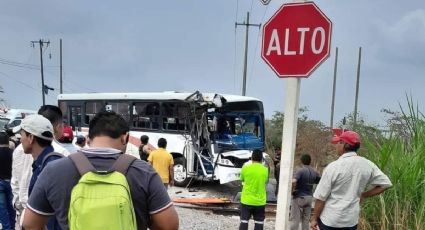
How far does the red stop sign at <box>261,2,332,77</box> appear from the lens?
3.48 m

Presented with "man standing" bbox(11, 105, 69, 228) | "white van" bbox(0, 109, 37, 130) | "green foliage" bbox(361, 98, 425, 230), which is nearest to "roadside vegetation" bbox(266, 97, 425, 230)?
"green foliage" bbox(361, 98, 425, 230)

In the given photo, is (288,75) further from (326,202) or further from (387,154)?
(387,154)

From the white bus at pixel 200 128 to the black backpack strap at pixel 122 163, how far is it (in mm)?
11450

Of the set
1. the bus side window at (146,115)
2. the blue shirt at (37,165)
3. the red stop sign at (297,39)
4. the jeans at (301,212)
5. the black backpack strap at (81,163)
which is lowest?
the jeans at (301,212)

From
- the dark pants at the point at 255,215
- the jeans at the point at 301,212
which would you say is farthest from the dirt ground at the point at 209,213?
the dark pants at the point at 255,215

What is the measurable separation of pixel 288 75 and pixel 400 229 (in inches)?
107

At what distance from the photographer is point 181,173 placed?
1487cm

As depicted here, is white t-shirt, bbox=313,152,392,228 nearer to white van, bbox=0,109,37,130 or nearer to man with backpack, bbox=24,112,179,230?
man with backpack, bbox=24,112,179,230

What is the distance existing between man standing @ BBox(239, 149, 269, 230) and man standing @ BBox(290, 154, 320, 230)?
0.82m

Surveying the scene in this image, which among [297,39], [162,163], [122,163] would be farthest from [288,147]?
[162,163]

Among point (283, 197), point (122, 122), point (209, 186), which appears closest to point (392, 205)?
point (283, 197)

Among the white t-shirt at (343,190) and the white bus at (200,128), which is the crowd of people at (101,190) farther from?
the white bus at (200,128)

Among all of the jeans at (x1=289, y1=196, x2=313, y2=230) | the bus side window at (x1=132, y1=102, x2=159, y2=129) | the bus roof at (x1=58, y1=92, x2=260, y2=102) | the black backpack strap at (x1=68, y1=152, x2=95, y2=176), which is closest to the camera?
the black backpack strap at (x1=68, y1=152, x2=95, y2=176)

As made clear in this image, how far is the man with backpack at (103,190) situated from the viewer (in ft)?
7.26
